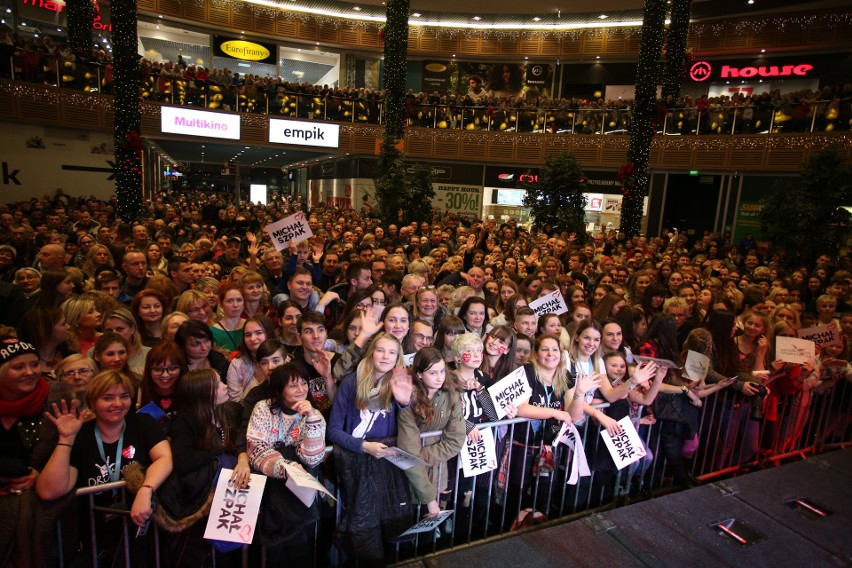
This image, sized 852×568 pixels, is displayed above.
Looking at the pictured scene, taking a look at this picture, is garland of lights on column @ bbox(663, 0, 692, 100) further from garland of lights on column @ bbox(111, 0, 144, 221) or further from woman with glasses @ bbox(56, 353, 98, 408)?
woman with glasses @ bbox(56, 353, 98, 408)

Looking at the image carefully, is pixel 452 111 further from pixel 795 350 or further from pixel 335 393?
pixel 335 393

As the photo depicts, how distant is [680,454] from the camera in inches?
171

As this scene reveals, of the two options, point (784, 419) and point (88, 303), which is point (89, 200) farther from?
point (784, 419)

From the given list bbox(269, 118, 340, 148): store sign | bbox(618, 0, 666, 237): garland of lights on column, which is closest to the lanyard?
bbox(618, 0, 666, 237): garland of lights on column

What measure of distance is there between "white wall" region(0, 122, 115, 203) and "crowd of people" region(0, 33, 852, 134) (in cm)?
146

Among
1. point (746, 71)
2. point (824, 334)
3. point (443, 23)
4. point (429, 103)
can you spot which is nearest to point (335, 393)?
point (824, 334)

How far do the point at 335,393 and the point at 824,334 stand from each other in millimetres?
4756

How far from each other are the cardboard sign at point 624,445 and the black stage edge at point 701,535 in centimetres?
89

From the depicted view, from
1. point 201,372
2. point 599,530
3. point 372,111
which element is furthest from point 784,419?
point 372,111

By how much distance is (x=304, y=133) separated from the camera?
1820 centimetres

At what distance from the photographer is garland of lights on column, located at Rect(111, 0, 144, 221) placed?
10.6 meters

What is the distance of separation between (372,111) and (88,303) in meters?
16.2

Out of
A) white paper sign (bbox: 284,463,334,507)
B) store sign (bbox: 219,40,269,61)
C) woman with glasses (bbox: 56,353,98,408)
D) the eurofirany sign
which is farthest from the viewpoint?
store sign (bbox: 219,40,269,61)

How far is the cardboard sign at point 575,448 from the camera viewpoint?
369 cm
